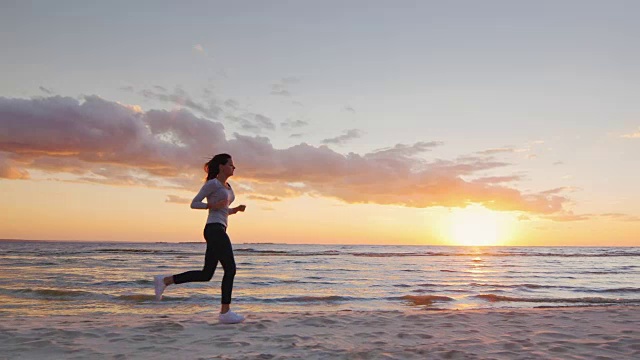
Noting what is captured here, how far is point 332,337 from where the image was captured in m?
6.34

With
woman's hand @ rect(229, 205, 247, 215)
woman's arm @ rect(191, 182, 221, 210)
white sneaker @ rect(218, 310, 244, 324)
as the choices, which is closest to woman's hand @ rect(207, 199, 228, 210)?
woman's arm @ rect(191, 182, 221, 210)

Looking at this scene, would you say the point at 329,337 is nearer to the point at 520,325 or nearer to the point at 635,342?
the point at 520,325

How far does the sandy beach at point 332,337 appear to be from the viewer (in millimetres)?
5340

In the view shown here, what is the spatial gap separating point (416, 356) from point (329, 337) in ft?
4.87

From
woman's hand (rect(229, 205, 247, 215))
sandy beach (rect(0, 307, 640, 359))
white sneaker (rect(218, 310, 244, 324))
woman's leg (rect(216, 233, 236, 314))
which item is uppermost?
woman's hand (rect(229, 205, 247, 215))

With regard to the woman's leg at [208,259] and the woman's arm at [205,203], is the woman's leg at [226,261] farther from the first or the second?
the woman's arm at [205,203]

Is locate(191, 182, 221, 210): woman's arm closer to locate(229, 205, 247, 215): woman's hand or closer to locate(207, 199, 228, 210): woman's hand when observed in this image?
locate(207, 199, 228, 210): woman's hand

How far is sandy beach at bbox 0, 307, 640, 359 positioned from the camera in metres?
5.34

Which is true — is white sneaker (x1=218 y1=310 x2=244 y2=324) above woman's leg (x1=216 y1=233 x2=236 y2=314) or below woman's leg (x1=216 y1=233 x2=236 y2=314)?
below

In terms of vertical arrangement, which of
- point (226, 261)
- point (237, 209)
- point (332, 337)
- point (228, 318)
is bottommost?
point (332, 337)

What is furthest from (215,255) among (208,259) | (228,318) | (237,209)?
(228,318)

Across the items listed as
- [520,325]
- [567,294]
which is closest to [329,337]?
[520,325]

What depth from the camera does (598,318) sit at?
8.15 metres

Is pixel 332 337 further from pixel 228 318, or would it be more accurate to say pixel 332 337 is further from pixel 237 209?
pixel 237 209
